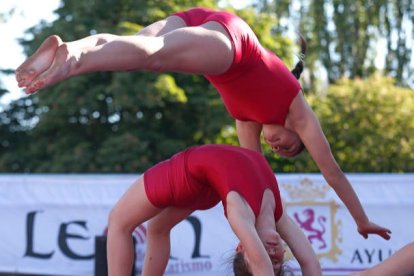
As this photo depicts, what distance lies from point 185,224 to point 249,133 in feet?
8.24

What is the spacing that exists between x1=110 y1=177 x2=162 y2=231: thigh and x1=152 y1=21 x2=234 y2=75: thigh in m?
0.61

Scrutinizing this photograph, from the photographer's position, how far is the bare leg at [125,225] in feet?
12.2

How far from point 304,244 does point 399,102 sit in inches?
393

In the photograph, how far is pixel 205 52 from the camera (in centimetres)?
342

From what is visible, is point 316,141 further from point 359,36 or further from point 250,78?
point 359,36

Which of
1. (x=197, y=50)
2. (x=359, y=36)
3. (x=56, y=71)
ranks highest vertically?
(x=56, y=71)

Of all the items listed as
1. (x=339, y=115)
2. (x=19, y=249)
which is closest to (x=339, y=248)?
(x=19, y=249)

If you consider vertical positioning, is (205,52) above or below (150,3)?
above

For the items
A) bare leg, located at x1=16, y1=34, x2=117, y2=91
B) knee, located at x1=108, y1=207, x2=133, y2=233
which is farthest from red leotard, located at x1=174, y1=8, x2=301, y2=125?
bare leg, located at x1=16, y1=34, x2=117, y2=91

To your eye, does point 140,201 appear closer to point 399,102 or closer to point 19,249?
point 19,249

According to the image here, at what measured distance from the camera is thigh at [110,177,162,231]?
3715mm

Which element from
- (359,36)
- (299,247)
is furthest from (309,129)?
(359,36)

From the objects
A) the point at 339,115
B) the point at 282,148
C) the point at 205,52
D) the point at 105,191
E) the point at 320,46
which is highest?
the point at 205,52

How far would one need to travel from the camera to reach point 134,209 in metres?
3.73
